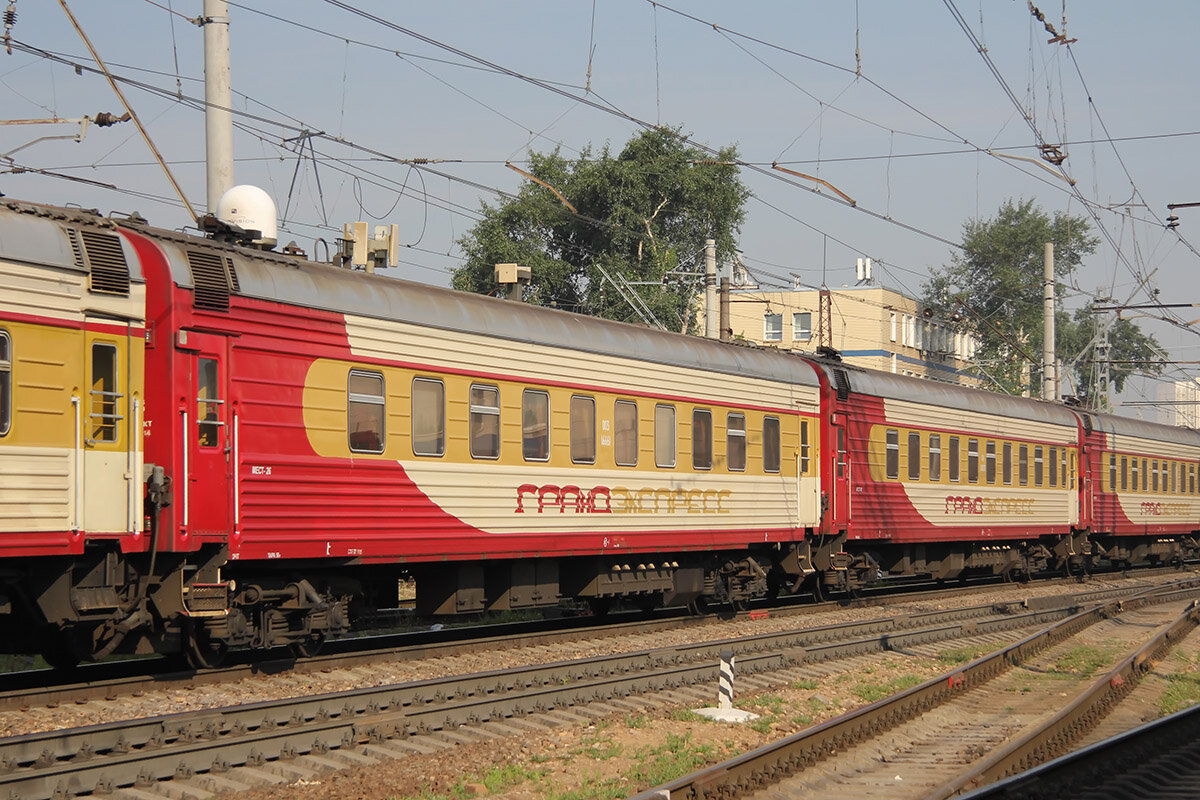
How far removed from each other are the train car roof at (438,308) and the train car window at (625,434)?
756 millimetres

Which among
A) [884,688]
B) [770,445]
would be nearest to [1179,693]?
[884,688]

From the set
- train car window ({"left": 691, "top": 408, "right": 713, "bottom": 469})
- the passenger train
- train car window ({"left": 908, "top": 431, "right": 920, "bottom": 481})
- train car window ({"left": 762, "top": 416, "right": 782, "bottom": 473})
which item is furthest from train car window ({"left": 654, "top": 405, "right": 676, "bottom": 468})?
train car window ({"left": 908, "top": 431, "right": 920, "bottom": 481})

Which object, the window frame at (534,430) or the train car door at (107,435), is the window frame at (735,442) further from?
the train car door at (107,435)

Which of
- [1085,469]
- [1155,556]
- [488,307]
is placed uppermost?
[488,307]

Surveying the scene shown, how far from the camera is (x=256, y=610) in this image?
13.4 metres

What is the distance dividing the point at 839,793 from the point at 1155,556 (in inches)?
1335

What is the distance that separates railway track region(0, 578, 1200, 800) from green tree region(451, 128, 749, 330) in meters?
44.5

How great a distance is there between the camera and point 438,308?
15172 millimetres

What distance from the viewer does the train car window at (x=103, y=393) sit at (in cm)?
1132

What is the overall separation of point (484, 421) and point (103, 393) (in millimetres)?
5219

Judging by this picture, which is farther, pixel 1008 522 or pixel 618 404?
pixel 1008 522

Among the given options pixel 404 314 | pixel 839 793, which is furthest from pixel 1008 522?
pixel 839 793

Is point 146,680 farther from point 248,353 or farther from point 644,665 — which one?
point 644,665

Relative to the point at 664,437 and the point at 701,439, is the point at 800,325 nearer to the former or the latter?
the point at 701,439
